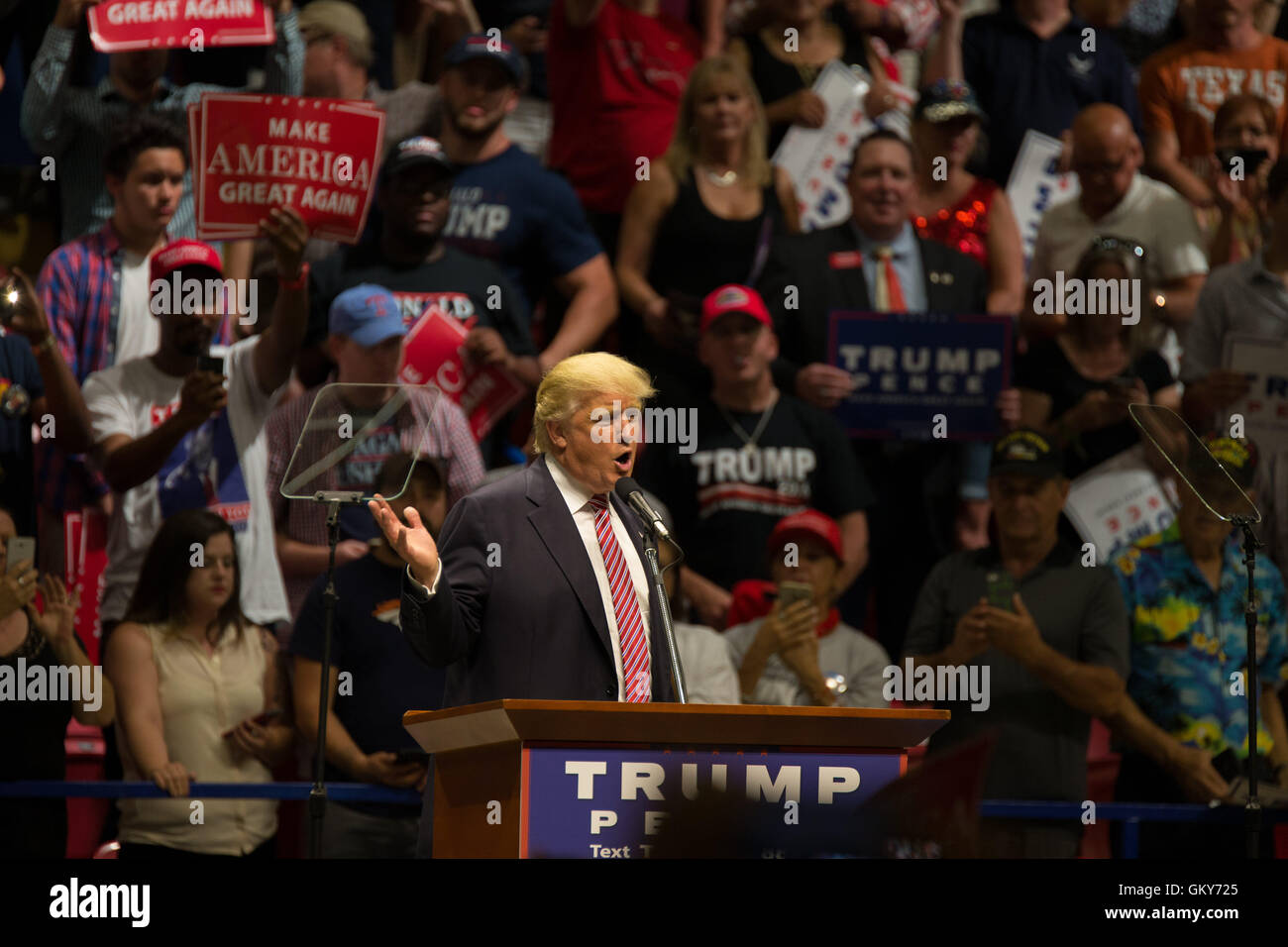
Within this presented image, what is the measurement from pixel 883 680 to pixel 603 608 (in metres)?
2.23

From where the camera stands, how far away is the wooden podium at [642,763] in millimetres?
3346

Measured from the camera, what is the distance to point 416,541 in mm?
3707

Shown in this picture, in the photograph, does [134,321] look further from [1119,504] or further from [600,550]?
[1119,504]

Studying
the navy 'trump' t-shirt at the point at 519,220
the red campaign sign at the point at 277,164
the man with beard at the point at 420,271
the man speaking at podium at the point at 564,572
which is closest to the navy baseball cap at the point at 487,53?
the navy 'trump' t-shirt at the point at 519,220

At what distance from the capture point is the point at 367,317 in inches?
250

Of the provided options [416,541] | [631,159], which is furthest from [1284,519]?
[416,541]

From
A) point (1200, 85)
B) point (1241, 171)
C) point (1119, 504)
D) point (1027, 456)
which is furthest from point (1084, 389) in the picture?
point (1200, 85)

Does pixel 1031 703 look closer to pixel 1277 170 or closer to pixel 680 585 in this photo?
pixel 680 585

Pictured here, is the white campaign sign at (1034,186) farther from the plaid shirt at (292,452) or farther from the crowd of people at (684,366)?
the plaid shirt at (292,452)

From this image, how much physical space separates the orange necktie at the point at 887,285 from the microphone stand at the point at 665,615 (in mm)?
3487

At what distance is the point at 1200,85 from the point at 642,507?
553cm

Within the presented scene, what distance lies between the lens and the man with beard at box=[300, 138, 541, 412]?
6828 millimetres

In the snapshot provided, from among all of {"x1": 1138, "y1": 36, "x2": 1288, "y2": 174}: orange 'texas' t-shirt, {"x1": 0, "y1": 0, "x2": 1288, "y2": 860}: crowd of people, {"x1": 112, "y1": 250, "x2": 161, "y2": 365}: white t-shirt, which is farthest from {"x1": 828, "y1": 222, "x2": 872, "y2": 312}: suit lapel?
{"x1": 112, "y1": 250, "x2": 161, "y2": 365}: white t-shirt

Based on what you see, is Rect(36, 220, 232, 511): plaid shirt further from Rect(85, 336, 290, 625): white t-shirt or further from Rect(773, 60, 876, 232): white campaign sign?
Rect(773, 60, 876, 232): white campaign sign
